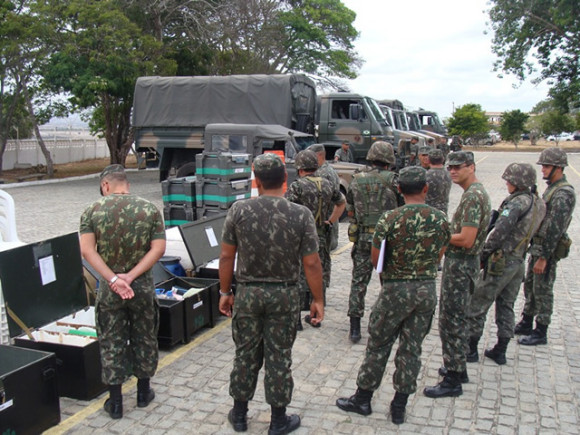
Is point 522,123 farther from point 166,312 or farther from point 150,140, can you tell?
point 166,312

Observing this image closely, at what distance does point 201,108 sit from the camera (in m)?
14.5

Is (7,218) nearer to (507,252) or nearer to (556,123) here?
(507,252)

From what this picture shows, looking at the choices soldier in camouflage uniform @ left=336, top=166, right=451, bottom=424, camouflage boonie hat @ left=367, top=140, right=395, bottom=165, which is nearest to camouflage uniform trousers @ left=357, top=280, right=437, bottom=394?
soldier in camouflage uniform @ left=336, top=166, right=451, bottom=424

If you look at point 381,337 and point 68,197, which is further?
point 68,197

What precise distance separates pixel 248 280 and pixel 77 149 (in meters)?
26.7

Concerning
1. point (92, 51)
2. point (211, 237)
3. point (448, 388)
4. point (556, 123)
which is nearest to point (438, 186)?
point (211, 237)

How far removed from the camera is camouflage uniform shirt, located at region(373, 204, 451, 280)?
3.33m

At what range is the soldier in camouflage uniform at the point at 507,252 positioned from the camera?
414 centimetres

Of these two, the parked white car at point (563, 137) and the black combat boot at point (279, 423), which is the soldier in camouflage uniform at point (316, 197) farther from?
the parked white car at point (563, 137)

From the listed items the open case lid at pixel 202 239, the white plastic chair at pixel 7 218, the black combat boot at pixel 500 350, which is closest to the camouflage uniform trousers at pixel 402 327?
the black combat boot at pixel 500 350

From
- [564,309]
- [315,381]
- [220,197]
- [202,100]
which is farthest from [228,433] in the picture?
[202,100]

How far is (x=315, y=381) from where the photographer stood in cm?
418

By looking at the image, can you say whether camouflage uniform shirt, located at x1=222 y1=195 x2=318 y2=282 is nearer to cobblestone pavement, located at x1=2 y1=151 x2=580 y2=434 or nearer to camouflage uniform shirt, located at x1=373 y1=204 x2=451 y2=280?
camouflage uniform shirt, located at x1=373 y1=204 x2=451 y2=280

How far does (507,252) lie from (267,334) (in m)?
2.16
